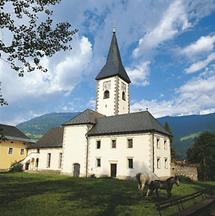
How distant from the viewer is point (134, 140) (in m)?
37.7

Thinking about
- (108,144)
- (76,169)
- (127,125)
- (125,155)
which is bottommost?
(76,169)

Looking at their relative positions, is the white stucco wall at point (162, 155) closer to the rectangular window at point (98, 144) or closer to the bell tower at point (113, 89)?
the rectangular window at point (98, 144)

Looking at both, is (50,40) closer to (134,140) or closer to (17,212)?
(17,212)

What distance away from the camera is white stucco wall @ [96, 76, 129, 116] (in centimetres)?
4956

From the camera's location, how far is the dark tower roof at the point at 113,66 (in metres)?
52.6

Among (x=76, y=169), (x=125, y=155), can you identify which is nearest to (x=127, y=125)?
(x=125, y=155)

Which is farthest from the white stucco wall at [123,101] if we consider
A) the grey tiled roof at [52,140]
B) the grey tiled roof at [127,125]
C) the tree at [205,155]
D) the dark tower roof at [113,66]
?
the tree at [205,155]

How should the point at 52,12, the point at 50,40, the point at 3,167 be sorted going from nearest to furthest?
the point at 52,12
the point at 50,40
the point at 3,167

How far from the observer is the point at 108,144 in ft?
131

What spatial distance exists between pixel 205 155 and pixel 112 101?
76.3 feet

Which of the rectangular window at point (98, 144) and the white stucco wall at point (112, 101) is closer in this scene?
the rectangular window at point (98, 144)

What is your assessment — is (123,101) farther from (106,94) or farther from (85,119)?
(85,119)

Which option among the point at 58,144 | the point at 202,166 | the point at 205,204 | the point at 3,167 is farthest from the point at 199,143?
the point at 205,204

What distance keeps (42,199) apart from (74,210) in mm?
3813
